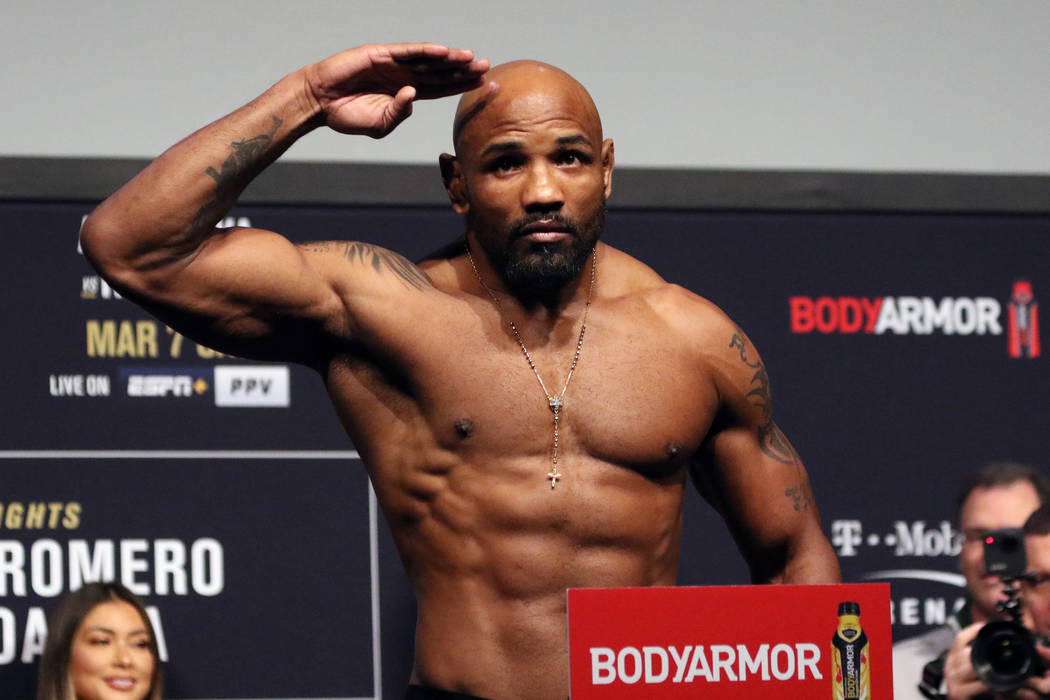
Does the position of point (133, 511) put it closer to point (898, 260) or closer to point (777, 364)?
point (777, 364)

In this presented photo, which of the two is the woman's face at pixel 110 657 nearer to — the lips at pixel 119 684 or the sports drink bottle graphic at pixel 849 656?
the lips at pixel 119 684

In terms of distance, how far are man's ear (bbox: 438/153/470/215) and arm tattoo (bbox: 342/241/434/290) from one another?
10 cm

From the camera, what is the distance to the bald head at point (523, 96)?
197 cm

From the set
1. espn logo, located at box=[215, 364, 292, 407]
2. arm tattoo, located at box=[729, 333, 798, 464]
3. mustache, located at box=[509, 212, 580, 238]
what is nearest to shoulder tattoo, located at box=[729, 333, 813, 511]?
arm tattoo, located at box=[729, 333, 798, 464]

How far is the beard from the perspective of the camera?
1935mm

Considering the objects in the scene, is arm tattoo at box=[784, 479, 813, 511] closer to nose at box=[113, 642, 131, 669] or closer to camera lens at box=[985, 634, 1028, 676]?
camera lens at box=[985, 634, 1028, 676]

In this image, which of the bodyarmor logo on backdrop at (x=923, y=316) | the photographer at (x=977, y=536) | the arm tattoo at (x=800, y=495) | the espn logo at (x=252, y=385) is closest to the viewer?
the arm tattoo at (x=800, y=495)

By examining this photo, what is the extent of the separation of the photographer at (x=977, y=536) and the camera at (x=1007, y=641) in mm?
535

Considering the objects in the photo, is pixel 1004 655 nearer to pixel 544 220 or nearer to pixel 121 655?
pixel 544 220

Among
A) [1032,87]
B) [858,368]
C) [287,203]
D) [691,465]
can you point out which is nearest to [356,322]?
[691,465]

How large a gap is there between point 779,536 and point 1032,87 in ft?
4.86

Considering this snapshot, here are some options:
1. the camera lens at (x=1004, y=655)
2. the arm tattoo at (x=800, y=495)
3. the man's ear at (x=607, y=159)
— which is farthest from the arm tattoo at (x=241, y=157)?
the camera lens at (x=1004, y=655)

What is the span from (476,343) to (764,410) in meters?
0.44

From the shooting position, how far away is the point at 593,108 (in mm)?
2029
